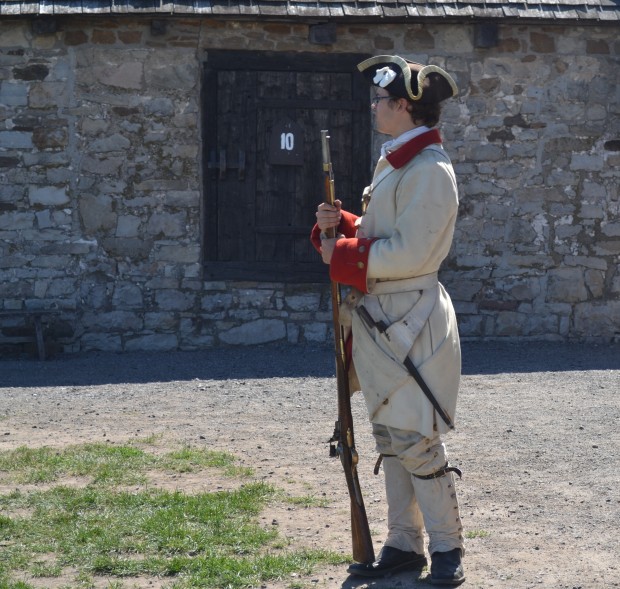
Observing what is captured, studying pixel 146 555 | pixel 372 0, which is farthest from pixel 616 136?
pixel 146 555

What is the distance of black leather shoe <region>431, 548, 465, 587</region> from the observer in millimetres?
4055

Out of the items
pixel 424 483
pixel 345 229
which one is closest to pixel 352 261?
pixel 345 229

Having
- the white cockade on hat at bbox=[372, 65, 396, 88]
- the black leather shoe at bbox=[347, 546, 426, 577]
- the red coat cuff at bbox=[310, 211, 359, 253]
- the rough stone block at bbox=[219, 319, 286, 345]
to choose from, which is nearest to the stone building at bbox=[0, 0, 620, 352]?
the rough stone block at bbox=[219, 319, 286, 345]

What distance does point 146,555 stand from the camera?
14.5 ft

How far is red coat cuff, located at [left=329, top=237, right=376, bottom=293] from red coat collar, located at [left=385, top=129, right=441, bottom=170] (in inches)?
11.4

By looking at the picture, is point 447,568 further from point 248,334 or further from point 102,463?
point 248,334

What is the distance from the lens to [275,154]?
9.87 metres

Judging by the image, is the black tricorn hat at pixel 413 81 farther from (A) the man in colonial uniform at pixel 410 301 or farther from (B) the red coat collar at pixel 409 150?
(B) the red coat collar at pixel 409 150

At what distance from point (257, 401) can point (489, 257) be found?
10.7ft

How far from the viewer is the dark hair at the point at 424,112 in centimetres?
411

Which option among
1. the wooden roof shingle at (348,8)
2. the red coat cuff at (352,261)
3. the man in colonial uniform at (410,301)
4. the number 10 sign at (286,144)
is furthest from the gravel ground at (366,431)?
the wooden roof shingle at (348,8)

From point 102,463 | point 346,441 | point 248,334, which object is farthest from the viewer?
point 248,334

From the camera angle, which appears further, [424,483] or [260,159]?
[260,159]

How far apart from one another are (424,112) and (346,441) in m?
1.26
